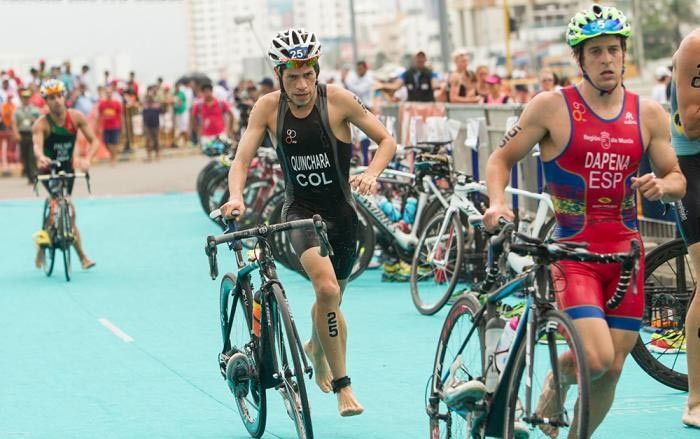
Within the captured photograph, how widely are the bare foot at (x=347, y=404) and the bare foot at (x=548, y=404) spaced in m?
1.99

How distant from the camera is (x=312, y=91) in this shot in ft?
26.8

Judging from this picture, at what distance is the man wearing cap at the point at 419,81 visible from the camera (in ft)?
86.8

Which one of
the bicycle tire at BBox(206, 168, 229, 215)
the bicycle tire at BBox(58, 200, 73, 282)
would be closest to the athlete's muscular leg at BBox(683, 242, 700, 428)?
the bicycle tire at BBox(58, 200, 73, 282)

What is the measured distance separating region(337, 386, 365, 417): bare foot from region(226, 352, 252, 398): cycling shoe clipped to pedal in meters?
0.49

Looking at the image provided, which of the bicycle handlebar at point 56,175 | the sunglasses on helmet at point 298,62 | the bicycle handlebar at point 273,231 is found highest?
the sunglasses on helmet at point 298,62

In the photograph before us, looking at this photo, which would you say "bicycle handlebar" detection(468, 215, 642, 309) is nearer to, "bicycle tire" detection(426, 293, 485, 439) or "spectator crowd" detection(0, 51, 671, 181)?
"bicycle tire" detection(426, 293, 485, 439)

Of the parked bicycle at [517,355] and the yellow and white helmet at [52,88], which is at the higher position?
the yellow and white helmet at [52,88]

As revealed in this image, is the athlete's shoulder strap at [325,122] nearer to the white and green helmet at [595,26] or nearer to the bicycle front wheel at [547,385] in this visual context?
the white and green helmet at [595,26]

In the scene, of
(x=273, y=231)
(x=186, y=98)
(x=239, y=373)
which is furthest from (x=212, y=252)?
(x=186, y=98)

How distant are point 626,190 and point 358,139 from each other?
13788 mm

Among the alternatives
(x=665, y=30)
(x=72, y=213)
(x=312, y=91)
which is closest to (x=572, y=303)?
(x=312, y=91)

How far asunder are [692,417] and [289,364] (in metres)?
2.08

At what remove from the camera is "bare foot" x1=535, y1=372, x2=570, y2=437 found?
18.9 ft

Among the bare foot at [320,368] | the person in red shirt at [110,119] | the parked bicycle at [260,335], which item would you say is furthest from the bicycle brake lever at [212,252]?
the person in red shirt at [110,119]
